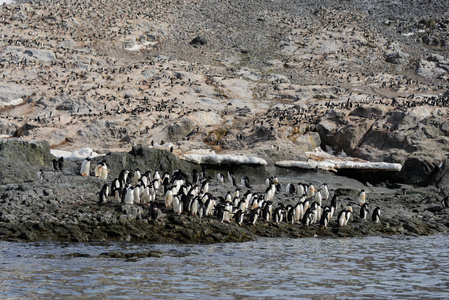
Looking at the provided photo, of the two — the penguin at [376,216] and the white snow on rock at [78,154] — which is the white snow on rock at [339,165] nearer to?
the white snow on rock at [78,154]

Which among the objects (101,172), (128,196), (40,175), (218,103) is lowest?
(128,196)

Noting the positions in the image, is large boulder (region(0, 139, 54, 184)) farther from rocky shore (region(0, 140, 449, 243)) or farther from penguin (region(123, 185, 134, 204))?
penguin (region(123, 185, 134, 204))

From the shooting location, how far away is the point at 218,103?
167 feet

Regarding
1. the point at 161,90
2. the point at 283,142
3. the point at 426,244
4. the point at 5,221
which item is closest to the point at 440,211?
the point at 426,244

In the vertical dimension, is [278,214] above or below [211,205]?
below

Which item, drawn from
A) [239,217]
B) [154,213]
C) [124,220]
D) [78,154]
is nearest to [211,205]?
[239,217]

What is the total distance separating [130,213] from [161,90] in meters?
35.7

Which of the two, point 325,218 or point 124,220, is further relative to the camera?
point 325,218

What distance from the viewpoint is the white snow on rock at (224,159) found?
2991 centimetres

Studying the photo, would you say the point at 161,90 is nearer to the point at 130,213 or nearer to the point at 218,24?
the point at 218,24

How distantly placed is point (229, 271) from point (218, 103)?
1563 inches

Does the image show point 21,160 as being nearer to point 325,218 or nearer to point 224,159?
point 224,159

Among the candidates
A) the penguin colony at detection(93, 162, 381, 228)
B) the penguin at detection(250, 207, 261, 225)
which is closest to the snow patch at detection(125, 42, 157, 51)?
the penguin colony at detection(93, 162, 381, 228)

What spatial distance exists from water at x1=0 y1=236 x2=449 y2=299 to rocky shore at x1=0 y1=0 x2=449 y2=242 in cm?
168
